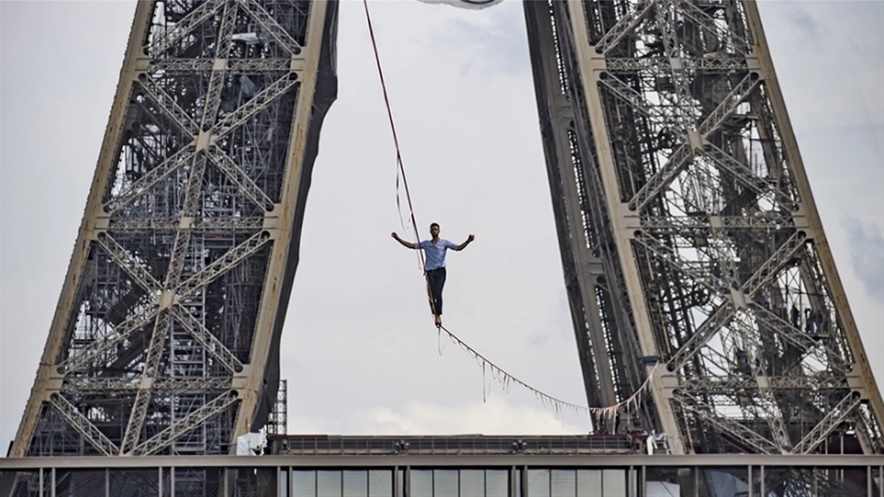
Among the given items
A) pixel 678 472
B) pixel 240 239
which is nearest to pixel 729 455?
pixel 678 472

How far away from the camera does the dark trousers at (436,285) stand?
58469 millimetres

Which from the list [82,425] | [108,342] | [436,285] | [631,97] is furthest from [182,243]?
[436,285]

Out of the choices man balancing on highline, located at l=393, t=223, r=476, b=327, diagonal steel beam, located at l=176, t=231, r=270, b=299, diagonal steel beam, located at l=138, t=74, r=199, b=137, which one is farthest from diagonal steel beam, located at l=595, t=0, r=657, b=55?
man balancing on highline, located at l=393, t=223, r=476, b=327

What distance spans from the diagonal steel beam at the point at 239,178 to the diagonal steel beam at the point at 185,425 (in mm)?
4179

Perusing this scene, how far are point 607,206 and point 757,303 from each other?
3626mm

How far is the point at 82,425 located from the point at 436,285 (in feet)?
47.5

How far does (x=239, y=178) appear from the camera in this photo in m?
73.4

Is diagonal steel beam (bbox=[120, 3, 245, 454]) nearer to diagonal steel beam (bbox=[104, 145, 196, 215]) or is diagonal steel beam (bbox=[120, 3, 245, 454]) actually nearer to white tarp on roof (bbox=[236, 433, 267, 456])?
diagonal steel beam (bbox=[104, 145, 196, 215])

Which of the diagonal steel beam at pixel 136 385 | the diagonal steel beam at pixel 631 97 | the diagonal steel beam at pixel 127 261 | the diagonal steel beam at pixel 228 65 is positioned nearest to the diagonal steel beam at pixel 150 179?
the diagonal steel beam at pixel 127 261

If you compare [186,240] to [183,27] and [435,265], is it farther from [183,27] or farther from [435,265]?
[435,265]

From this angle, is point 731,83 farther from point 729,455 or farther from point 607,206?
point 729,455

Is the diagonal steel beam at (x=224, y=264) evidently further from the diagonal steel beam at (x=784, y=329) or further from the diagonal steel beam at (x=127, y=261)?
the diagonal steel beam at (x=784, y=329)

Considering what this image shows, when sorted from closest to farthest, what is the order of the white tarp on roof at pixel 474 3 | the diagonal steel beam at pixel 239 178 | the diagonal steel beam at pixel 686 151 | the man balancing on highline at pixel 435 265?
the man balancing on highline at pixel 435 265
the white tarp on roof at pixel 474 3
the diagonal steel beam at pixel 686 151
the diagonal steel beam at pixel 239 178

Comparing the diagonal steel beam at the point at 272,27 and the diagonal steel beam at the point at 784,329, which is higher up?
the diagonal steel beam at the point at 272,27
